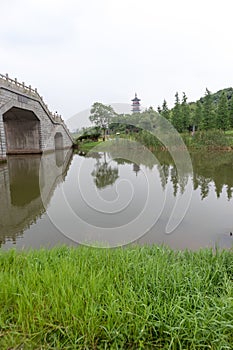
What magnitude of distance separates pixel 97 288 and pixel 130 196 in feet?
16.5

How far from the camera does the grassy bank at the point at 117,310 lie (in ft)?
4.67

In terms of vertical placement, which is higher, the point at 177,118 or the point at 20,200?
the point at 177,118

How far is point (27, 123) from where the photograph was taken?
20.0 metres

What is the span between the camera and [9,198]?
6.62 metres

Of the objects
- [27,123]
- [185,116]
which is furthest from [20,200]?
[185,116]

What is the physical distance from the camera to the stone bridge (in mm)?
15320

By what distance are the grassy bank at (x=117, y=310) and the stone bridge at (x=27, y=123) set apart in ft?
47.3

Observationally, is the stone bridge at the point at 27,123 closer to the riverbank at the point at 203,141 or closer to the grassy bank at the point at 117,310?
the riverbank at the point at 203,141

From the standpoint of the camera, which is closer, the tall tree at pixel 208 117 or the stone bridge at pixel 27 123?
the stone bridge at pixel 27 123

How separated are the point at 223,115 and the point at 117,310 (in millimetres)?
27882

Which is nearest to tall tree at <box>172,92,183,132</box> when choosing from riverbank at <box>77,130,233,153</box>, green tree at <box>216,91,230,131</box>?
green tree at <box>216,91,230,131</box>

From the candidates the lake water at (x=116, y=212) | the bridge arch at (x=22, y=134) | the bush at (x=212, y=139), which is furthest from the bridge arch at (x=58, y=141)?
the lake water at (x=116, y=212)

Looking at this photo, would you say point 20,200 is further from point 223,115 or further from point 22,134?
point 223,115

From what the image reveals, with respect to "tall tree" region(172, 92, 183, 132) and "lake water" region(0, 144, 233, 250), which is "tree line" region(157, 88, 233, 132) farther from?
"lake water" region(0, 144, 233, 250)
